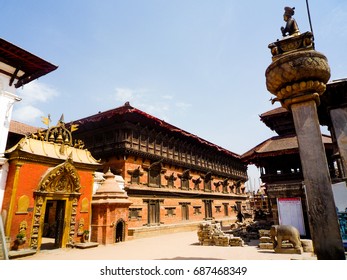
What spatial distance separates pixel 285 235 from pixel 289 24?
9.35 meters

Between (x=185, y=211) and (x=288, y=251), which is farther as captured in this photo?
(x=185, y=211)

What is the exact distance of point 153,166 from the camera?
20.9 m

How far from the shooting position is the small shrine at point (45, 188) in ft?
34.2

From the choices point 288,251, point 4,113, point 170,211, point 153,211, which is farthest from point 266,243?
point 4,113

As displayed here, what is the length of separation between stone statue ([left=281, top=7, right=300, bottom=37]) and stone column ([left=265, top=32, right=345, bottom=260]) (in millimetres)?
414

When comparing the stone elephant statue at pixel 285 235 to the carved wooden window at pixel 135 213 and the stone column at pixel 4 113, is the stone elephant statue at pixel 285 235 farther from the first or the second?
the stone column at pixel 4 113

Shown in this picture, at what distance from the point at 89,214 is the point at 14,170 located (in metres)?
5.04

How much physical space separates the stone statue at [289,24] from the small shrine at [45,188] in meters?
11.8

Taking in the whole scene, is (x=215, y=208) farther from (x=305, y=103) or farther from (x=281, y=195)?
(x=305, y=103)

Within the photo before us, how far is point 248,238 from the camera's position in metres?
15.0

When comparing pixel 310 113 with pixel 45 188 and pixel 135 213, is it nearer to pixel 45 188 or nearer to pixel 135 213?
pixel 45 188

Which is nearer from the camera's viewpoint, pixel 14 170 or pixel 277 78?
pixel 277 78

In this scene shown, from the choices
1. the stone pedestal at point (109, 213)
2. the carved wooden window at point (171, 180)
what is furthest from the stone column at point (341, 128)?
the carved wooden window at point (171, 180)
